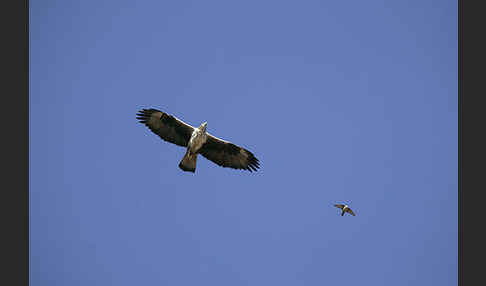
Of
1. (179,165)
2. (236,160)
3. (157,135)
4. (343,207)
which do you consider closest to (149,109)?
(157,135)

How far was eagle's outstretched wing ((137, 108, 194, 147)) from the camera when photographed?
15.5 meters

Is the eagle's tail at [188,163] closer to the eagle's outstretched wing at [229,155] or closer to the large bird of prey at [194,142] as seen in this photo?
the large bird of prey at [194,142]

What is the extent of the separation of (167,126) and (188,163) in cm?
134

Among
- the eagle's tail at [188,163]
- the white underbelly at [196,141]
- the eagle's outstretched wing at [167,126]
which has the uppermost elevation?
the eagle's outstretched wing at [167,126]

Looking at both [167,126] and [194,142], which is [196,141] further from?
[167,126]

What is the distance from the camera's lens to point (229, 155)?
16.2 meters

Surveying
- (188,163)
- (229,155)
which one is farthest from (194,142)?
(229,155)

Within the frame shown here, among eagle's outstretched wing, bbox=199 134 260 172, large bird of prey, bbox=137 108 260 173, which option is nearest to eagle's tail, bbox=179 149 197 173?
large bird of prey, bbox=137 108 260 173

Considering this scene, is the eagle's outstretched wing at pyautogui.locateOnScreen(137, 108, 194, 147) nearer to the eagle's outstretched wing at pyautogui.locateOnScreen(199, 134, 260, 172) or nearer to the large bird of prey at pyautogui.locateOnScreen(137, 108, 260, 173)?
the large bird of prey at pyautogui.locateOnScreen(137, 108, 260, 173)

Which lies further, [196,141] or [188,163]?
[188,163]

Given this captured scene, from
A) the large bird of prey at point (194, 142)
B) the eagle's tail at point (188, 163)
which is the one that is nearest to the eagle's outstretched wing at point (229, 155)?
the large bird of prey at point (194, 142)

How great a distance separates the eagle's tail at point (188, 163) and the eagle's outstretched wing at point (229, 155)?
1.93 ft

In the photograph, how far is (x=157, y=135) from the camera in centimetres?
1574

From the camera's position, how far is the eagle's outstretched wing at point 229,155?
16.0 metres
